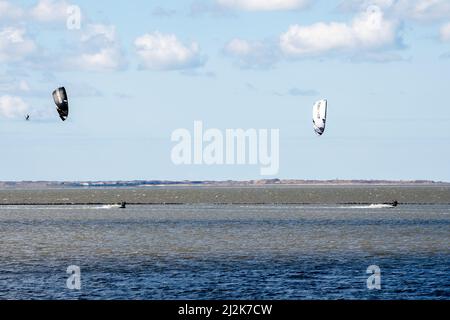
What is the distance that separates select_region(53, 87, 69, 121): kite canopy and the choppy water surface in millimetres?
13122

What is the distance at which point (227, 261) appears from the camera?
70.8 m

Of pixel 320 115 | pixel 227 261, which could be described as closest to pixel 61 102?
pixel 227 261

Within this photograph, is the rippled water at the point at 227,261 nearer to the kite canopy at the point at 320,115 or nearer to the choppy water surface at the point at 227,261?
the choppy water surface at the point at 227,261

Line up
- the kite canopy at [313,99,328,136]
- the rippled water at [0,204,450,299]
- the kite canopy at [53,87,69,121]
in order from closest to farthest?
the rippled water at [0,204,450,299] → the kite canopy at [53,87,69,121] → the kite canopy at [313,99,328,136]

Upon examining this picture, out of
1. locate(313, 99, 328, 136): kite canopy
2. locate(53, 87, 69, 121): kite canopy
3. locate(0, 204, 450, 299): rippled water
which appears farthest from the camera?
locate(313, 99, 328, 136): kite canopy

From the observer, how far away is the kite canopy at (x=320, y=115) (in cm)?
8500

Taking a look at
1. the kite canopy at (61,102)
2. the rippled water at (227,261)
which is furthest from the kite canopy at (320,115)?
the kite canopy at (61,102)

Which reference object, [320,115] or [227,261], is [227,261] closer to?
[227,261]

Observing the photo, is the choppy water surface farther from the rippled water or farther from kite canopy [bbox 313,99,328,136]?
kite canopy [bbox 313,99,328,136]

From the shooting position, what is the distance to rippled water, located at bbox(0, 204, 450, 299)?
1989 inches

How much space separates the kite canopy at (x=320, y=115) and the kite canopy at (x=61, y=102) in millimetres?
24845

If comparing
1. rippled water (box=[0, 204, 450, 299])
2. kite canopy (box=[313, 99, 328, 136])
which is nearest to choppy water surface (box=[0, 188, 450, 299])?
rippled water (box=[0, 204, 450, 299])

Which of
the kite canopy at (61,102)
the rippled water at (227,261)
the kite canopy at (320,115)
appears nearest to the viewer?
the rippled water at (227,261)
